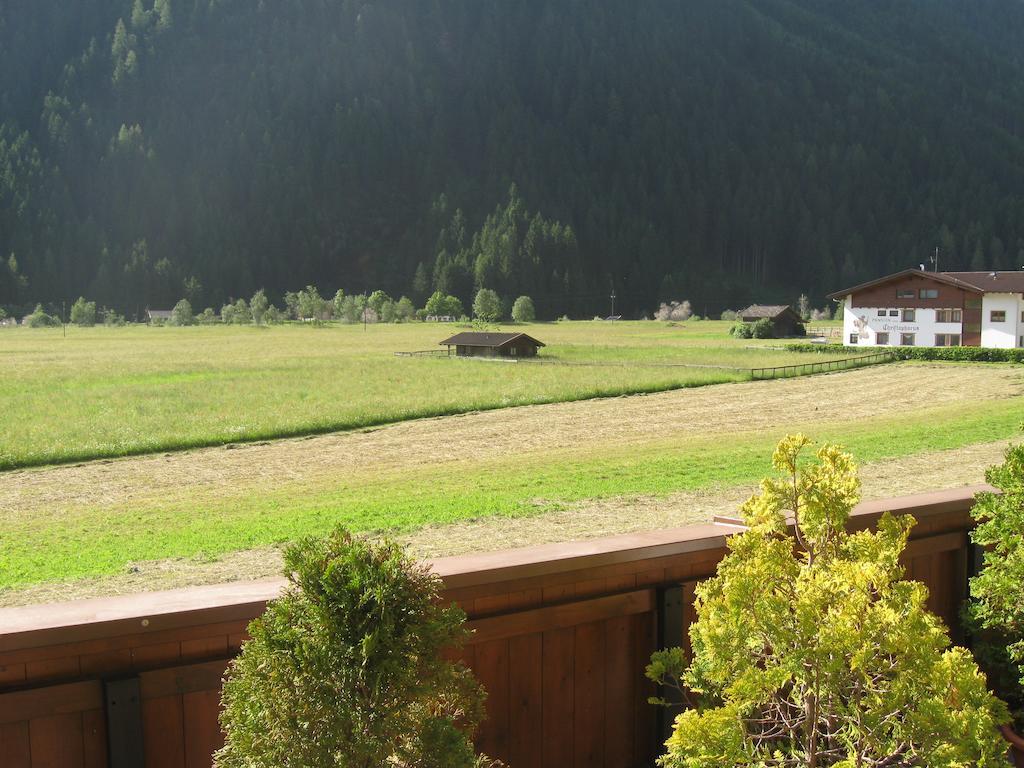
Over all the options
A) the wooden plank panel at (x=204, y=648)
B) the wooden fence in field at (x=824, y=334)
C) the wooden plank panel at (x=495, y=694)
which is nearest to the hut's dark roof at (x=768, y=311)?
the wooden fence in field at (x=824, y=334)

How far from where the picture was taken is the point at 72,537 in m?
15.0

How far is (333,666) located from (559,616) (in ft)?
4.44

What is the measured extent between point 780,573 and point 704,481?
1322 centimetres

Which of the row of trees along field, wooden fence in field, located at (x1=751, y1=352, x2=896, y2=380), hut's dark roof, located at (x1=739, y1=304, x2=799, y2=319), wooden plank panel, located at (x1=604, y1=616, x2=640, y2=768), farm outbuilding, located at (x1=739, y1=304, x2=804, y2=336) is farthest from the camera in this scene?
the row of trees along field

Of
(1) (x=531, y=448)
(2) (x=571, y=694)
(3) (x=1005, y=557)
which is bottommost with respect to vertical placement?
(1) (x=531, y=448)

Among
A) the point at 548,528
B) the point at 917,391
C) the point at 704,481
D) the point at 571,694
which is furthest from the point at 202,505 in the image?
the point at 917,391

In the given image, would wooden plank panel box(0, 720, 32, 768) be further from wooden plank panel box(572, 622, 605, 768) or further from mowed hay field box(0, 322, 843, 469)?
mowed hay field box(0, 322, 843, 469)

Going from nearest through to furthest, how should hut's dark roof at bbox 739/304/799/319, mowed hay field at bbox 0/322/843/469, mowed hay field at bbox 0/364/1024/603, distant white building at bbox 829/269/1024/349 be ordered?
mowed hay field at bbox 0/364/1024/603, mowed hay field at bbox 0/322/843/469, distant white building at bbox 829/269/1024/349, hut's dark roof at bbox 739/304/799/319

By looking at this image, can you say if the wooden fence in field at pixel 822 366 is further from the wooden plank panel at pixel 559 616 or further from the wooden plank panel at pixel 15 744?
the wooden plank panel at pixel 15 744

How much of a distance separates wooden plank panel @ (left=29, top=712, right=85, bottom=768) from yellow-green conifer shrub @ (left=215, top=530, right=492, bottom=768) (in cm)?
57

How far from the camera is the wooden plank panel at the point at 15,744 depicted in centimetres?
335

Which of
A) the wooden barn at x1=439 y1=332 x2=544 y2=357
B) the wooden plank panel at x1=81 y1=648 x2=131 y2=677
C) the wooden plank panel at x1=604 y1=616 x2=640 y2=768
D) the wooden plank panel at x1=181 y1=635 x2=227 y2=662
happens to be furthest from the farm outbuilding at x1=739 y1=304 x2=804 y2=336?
the wooden plank panel at x1=81 y1=648 x2=131 y2=677

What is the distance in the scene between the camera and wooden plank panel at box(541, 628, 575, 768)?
439cm

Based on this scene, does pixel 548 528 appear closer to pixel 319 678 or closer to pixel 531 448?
pixel 319 678
